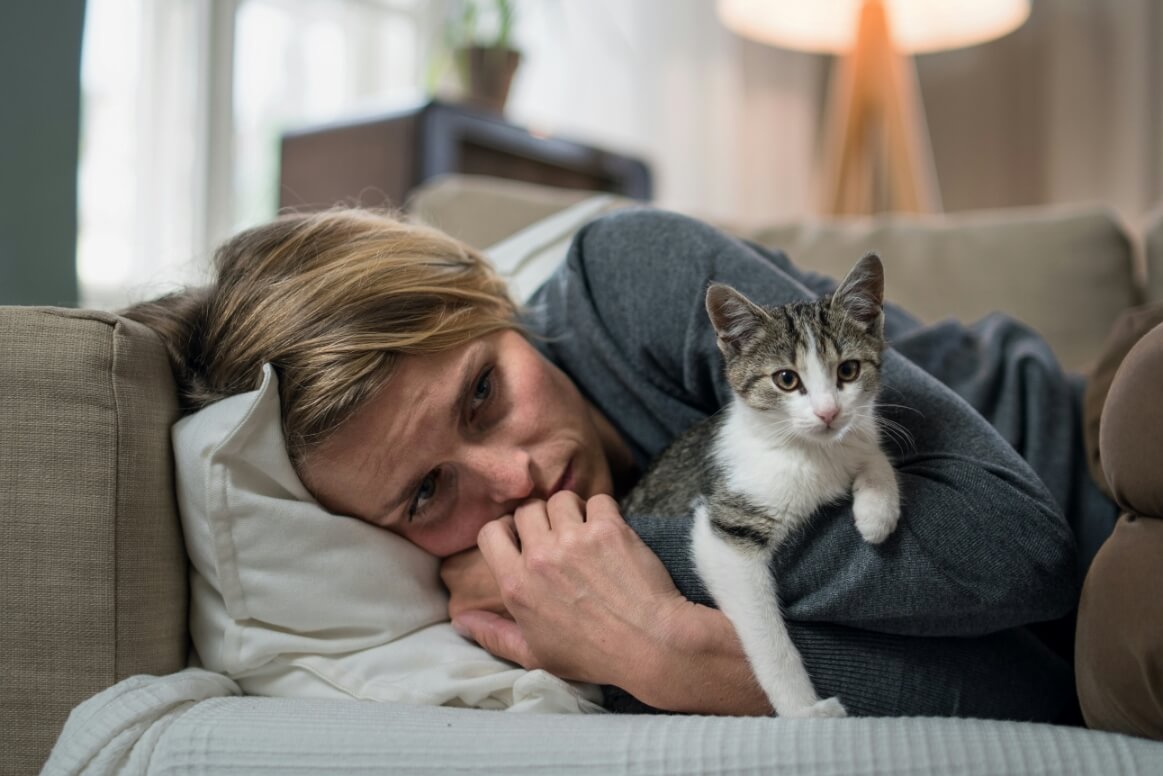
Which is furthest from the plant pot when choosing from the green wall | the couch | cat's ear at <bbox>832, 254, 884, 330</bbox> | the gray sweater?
cat's ear at <bbox>832, 254, 884, 330</bbox>

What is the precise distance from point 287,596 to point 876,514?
27.4 inches

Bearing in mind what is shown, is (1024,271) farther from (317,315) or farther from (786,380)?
(317,315)

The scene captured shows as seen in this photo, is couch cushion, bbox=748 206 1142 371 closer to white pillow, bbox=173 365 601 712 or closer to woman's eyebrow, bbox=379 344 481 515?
woman's eyebrow, bbox=379 344 481 515

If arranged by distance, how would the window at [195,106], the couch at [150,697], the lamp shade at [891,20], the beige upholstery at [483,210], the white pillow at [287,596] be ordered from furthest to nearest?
the lamp shade at [891,20]
the window at [195,106]
the beige upholstery at [483,210]
the white pillow at [287,596]
the couch at [150,697]

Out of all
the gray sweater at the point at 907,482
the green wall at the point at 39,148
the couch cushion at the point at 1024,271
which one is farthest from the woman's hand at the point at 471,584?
the couch cushion at the point at 1024,271

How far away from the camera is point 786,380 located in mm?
1089

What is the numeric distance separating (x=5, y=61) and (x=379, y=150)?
1.42 metres

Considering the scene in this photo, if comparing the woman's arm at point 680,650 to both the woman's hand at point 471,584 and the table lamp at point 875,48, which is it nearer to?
the woman's hand at point 471,584

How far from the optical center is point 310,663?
46.4 inches

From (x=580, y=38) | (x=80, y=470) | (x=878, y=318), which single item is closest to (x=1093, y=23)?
(x=580, y=38)

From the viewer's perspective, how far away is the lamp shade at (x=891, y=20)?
3543mm

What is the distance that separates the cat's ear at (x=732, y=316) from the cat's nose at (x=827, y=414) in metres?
0.13

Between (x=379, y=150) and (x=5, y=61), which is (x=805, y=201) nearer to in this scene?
(x=379, y=150)

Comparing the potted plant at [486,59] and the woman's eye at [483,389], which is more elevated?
the potted plant at [486,59]
